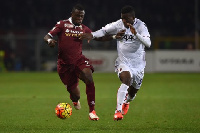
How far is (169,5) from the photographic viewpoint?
37531mm

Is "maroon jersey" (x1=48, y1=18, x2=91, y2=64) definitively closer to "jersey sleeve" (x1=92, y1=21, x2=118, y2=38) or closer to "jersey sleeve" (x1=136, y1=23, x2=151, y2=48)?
"jersey sleeve" (x1=92, y1=21, x2=118, y2=38)

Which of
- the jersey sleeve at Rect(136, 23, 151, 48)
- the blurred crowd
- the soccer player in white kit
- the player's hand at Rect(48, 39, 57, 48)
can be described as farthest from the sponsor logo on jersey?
the blurred crowd

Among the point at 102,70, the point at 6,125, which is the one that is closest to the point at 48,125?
the point at 6,125

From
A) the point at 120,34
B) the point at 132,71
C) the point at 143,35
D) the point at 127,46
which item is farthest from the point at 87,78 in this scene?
the point at 143,35

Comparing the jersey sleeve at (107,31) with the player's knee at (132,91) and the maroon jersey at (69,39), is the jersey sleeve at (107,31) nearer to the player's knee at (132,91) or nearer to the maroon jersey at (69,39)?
the maroon jersey at (69,39)

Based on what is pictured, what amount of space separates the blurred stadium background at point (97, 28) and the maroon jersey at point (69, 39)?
20659mm

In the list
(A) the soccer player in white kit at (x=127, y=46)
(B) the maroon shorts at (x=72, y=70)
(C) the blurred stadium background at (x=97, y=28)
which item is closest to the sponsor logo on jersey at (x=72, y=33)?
(A) the soccer player in white kit at (x=127, y=46)

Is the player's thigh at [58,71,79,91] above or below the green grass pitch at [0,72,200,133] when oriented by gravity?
above

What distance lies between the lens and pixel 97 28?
3406 centimetres

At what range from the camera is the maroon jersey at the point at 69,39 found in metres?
9.81

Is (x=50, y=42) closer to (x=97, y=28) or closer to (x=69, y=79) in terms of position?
(x=69, y=79)

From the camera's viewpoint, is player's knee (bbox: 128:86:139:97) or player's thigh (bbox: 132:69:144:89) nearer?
player's thigh (bbox: 132:69:144:89)

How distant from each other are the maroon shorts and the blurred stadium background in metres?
20.0

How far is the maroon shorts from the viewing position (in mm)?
9820
